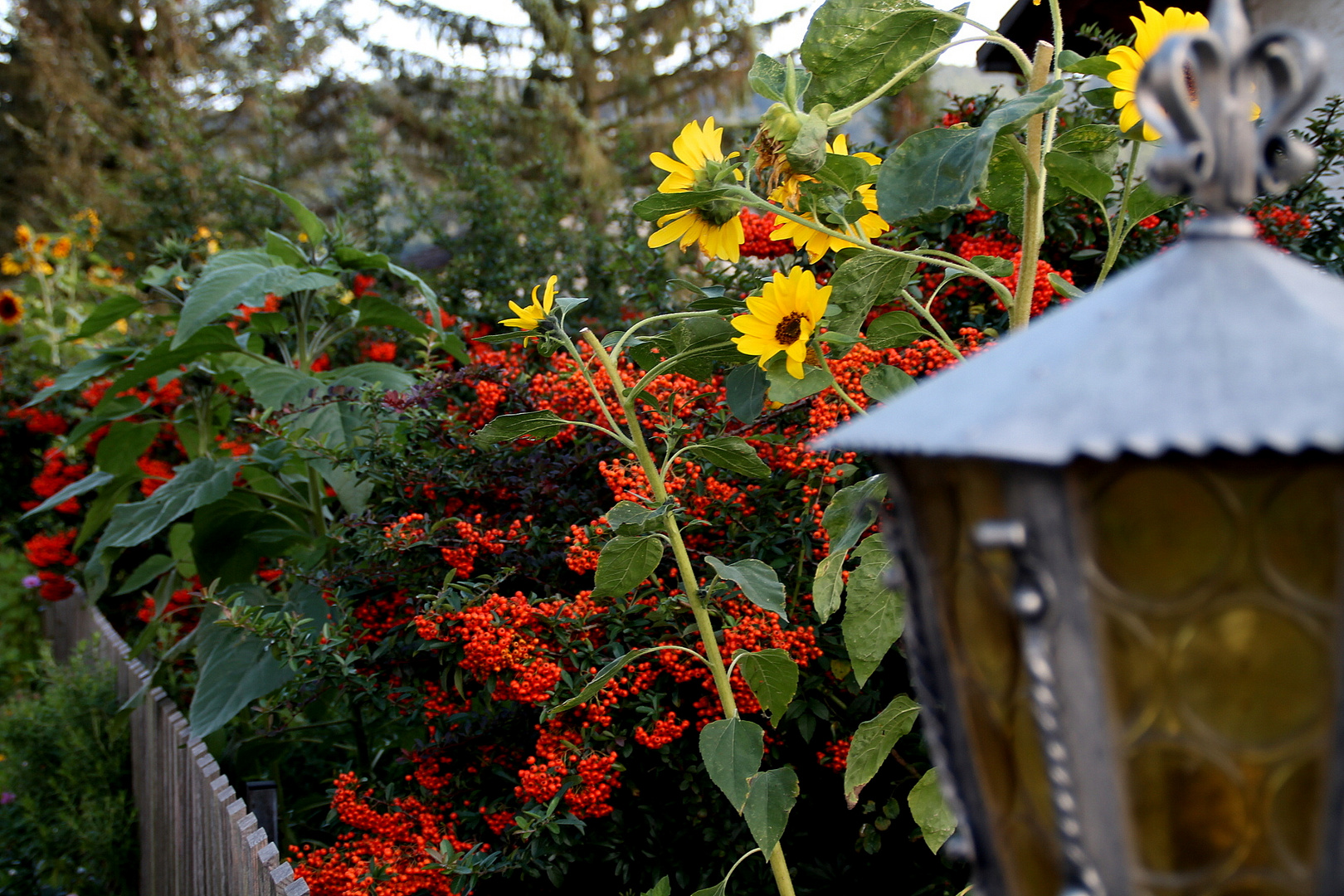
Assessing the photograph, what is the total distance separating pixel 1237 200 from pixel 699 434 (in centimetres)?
161

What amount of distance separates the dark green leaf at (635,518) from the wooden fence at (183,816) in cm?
97

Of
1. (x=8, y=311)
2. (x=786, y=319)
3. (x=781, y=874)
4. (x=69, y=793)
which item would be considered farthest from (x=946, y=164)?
(x=8, y=311)

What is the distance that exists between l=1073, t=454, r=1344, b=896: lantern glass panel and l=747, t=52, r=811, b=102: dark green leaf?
834 millimetres

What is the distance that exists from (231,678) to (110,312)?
4.98ft

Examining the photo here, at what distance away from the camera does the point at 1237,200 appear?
583 mm

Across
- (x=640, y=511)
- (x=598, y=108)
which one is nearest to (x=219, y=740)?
(x=640, y=511)

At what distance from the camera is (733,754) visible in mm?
1412

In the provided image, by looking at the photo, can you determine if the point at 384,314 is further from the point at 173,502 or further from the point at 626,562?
the point at 626,562

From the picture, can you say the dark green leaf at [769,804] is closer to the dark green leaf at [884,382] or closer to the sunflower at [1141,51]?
the dark green leaf at [884,382]

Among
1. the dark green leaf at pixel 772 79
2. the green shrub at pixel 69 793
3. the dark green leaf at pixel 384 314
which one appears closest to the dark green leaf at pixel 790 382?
the dark green leaf at pixel 772 79

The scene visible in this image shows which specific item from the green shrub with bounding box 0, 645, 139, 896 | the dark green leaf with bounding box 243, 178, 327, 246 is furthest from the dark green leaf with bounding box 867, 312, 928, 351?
the green shrub with bounding box 0, 645, 139, 896

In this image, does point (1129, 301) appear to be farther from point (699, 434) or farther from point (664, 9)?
point (664, 9)

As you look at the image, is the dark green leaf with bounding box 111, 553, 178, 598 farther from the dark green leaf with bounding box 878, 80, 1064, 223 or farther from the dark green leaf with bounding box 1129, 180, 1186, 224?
the dark green leaf with bounding box 1129, 180, 1186, 224

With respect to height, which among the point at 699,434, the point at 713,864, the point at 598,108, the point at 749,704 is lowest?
the point at 713,864
